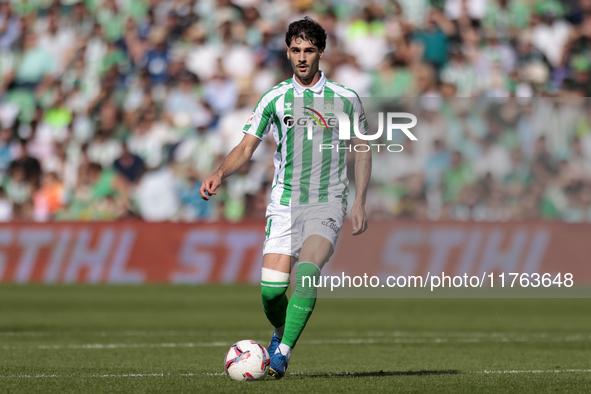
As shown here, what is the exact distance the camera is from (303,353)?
7027mm

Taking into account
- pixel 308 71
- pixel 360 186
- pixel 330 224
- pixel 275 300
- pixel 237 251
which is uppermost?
pixel 308 71

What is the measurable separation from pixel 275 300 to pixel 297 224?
0.47 metres

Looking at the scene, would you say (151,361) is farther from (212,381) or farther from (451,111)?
(451,111)

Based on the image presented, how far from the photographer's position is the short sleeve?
532 centimetres

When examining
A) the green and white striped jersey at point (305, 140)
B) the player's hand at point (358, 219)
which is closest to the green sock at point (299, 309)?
the player's hand at point (358, 219)

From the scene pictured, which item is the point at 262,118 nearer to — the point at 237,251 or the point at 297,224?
the point at 297,224

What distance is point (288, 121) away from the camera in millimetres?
5309

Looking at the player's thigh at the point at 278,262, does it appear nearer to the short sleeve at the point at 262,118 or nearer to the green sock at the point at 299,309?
the green sock at the point at 299,309

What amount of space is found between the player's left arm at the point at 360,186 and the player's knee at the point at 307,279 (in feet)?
1.13

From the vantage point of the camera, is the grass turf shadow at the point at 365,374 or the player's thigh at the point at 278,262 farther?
the grass turf shadow at the point at 365,374

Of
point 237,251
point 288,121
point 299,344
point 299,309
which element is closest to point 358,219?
point 299,309

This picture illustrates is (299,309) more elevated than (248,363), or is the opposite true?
(299,309)

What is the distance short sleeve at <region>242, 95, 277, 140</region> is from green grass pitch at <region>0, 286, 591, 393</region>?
1458 mm

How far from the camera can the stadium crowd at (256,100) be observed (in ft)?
43.7
